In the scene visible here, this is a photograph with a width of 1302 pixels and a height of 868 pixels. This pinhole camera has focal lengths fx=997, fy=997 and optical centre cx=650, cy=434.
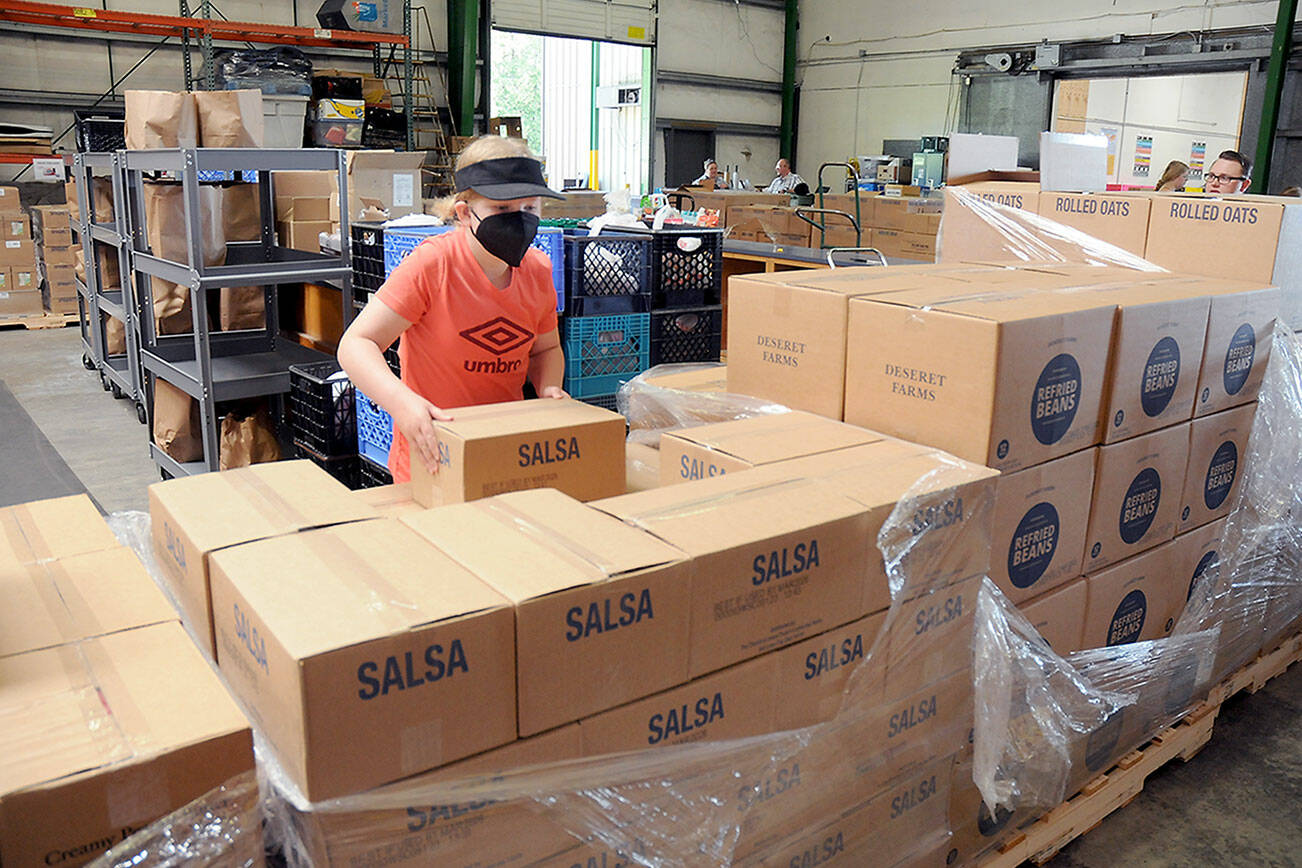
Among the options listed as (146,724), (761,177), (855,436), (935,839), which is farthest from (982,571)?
(761,177)

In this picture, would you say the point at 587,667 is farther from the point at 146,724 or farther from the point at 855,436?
the point at 855,436

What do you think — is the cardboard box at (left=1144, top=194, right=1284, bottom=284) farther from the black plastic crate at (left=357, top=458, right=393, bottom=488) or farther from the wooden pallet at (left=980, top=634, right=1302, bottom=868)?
the black plastic crate at (left=357, top=458, right=393, bottom=488)

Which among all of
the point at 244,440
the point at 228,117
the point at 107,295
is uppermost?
the point at 228,117

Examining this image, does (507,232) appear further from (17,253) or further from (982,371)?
(17,253)

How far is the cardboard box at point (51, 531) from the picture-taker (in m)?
1.38

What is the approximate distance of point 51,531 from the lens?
1.46 meters

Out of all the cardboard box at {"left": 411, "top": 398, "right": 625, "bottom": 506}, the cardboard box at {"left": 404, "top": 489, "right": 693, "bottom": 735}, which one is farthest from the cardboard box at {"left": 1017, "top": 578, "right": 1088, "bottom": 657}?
the cardboard box at {"left": 404, "top": 489, "right": 693, "bottom": 735}

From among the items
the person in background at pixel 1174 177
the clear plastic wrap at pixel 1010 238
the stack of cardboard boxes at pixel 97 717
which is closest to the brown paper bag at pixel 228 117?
the clear plastic wrap at pixel 1010 238

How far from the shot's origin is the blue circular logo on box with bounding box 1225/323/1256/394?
8.03 ft

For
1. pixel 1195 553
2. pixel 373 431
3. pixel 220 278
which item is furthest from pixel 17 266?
pixel 1195 553

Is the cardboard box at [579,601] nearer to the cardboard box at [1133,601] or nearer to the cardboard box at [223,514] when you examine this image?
the cardboard box at [223,514]

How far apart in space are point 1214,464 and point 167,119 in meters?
4.39

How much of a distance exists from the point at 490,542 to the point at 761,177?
1439cm

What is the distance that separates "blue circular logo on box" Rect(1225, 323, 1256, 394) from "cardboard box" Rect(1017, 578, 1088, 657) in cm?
73
